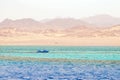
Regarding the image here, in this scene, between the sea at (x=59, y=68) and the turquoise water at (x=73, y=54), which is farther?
the turquoise water at (x=73, y=54)

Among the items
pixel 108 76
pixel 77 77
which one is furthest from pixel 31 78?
pixel 108 76

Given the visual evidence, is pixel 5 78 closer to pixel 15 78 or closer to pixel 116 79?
pixel 15 78

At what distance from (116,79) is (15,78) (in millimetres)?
10446

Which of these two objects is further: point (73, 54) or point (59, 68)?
point (73, 54)

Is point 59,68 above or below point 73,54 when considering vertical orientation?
below

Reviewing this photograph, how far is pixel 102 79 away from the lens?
40.8 metres

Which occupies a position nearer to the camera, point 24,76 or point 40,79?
point 40,79

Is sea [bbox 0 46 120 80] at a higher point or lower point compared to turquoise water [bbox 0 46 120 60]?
lower

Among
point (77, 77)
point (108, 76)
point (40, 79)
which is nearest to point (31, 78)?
point (40, 79)

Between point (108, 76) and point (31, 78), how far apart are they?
8.63 m

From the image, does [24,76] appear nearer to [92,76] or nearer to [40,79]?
[40,79]

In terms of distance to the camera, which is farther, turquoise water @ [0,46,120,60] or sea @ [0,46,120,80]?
turquoise water @ [0,46,120,60]

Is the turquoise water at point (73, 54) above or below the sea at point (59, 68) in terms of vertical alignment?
above

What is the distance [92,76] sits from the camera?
143ft
